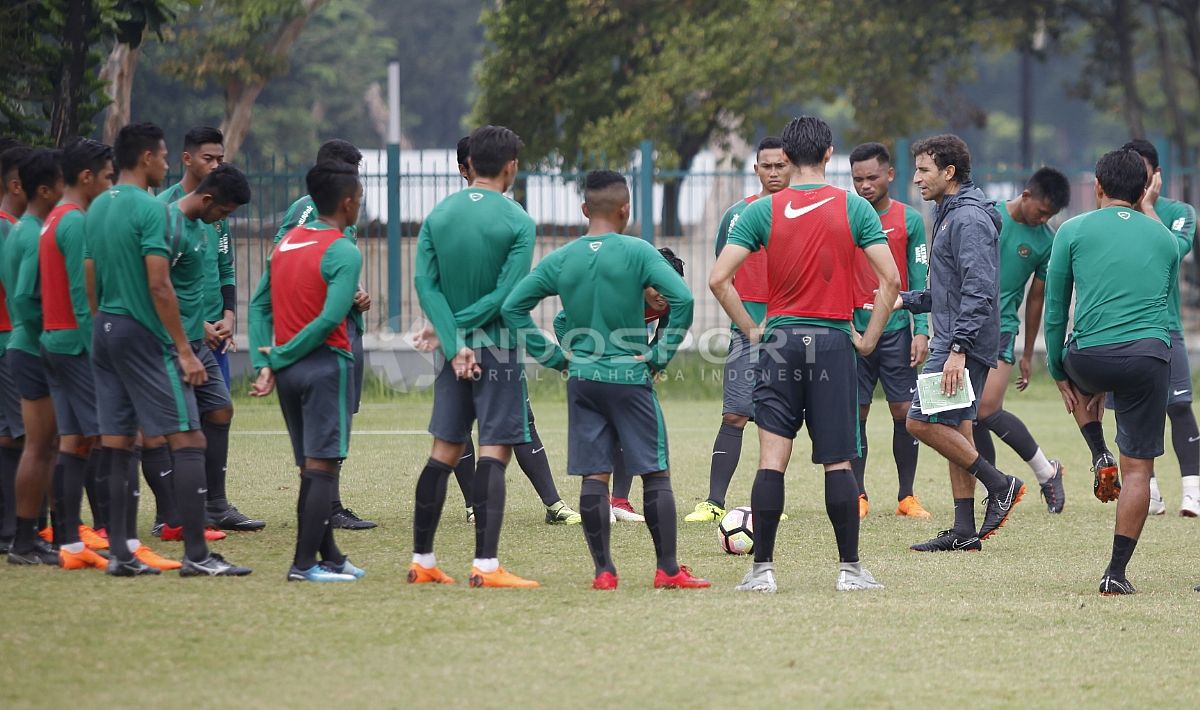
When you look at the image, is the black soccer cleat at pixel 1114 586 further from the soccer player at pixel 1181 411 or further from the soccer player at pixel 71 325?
the soccer player at pixel 71 325

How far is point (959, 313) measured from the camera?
7.83m

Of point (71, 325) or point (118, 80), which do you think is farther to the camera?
point (118, 80)

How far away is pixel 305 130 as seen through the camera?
46.0 m

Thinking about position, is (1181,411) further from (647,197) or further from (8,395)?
(647,197)

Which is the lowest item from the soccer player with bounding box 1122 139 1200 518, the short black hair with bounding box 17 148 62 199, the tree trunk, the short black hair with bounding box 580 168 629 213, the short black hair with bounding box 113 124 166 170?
the soccer player with bounding box 1122 139 1200 518

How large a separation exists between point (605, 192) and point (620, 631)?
6.35 ft

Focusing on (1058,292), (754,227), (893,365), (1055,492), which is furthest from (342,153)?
(1055,492)

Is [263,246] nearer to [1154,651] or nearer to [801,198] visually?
[801,198]

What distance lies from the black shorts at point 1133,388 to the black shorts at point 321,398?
10.9 ft

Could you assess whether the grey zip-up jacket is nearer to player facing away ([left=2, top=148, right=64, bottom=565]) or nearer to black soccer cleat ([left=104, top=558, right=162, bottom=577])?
black soccer cleat ([left=104, top=558, right=162, bottom=577])

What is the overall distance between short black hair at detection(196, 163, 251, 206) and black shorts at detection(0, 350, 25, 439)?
1321 mm

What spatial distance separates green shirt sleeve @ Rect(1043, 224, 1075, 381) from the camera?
279 inches

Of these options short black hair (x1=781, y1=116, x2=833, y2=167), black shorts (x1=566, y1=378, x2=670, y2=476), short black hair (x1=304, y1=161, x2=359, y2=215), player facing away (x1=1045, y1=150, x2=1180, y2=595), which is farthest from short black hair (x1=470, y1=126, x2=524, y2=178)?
player facing away (x1=1045, y1=150, x2=1180, y2=595)

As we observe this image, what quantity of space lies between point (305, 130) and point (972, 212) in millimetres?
40019
